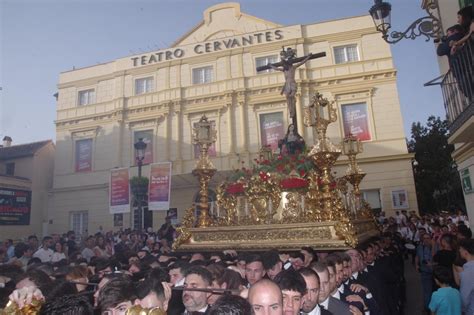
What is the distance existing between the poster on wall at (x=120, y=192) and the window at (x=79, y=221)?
37.5 ft

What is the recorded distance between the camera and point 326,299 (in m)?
3.64

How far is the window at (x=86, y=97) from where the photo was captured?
82.3ft

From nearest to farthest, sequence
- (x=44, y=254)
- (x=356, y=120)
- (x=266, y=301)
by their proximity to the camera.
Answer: (x=266, y=301), (x=44, y=254), (x=356, y=120)

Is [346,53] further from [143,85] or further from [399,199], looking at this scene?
[143,85]

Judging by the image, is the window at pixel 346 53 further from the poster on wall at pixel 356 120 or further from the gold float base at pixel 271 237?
the gold float base at pixel 271 237

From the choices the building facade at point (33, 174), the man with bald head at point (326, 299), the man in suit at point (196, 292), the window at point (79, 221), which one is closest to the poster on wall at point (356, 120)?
the man with bald head at point (326, 299)

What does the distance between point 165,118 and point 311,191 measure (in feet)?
56.8

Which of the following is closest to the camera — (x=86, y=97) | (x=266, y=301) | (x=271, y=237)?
(x=266, y=301)

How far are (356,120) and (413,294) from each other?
40.1ft

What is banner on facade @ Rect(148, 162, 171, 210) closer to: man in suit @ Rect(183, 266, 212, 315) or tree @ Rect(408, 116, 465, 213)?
man in suit @ Rect(183, 266, 212, 315)

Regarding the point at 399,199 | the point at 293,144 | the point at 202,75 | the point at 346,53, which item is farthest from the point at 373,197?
the point at 202,75

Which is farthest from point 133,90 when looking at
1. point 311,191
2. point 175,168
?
point 311,191

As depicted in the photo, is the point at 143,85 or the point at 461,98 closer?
the point at 461,98

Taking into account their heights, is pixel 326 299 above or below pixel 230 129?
below
